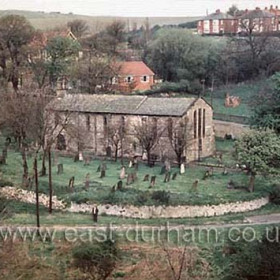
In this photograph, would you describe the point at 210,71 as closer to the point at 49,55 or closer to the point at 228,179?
the point at 49,55

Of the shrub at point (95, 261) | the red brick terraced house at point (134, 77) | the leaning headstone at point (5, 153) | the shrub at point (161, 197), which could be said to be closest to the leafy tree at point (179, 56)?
the red brick terraced house at point (134, 77)

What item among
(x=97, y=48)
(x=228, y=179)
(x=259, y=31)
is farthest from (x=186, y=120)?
(x=259, y=31)

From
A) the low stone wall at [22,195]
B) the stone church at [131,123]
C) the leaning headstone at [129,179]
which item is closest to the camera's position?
the low stone wall at [22,195]

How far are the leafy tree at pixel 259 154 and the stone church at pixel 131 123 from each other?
17.2 feet

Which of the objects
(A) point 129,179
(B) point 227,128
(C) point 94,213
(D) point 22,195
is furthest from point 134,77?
(C) point 94,213

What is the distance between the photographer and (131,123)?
3447 cm

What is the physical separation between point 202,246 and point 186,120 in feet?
45.1

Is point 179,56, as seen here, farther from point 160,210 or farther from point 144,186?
point 160,210

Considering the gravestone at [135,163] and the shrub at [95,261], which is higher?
the shrub at [95,261]

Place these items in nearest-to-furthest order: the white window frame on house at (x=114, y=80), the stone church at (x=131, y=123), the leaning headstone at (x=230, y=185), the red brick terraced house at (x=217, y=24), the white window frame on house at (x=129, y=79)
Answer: the leaning headstone at (x=230, y=185) → the stone church at (x=131, y=123) → the white window frame on house at (x=114, y=80) → the white window frame on house at (x=129, y=79) → the red brick terraced house at (x=217, y=24)

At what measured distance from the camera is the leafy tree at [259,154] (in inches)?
1076

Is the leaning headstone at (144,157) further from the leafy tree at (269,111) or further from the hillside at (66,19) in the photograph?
the hillside at (66,19)

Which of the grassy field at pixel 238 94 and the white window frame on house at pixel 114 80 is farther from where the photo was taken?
the white window frame on house at pixel 114 80

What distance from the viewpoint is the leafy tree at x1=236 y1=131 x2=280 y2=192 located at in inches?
→ 1076
